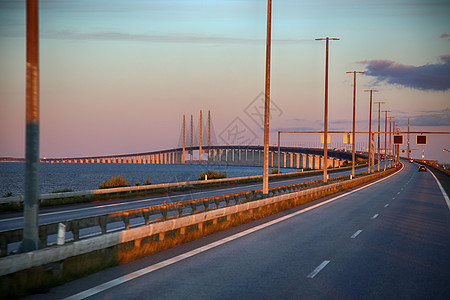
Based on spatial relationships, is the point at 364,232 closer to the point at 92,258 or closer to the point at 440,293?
the point at 440,293

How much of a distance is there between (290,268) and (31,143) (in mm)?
5625

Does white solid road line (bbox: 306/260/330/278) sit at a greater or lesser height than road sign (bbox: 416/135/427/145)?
lesser

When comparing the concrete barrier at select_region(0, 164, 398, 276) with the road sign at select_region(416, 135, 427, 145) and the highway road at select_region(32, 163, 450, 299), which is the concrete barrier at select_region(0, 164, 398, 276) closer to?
the highway road at select_region(32, 163, 450, 299)

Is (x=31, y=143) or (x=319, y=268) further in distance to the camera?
(x=319, y=268)

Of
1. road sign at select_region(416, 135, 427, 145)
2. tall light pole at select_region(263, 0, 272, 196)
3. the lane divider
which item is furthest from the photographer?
road sign at select_region(416, 135, 427, 145)

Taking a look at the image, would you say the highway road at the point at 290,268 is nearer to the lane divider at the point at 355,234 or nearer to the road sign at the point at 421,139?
the lane divider at the point at 355,234

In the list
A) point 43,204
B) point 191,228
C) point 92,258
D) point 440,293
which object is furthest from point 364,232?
point 43,204

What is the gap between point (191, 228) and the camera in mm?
16125

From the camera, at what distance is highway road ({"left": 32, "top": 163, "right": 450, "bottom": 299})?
29.0ft

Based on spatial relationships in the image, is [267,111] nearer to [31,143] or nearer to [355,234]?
[355,234]

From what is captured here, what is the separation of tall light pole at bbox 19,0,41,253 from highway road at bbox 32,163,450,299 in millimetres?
1114

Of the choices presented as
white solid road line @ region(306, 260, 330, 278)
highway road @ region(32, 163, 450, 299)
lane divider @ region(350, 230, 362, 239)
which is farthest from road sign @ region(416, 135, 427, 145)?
white solid road line @ region(306, 260, 330, 278)

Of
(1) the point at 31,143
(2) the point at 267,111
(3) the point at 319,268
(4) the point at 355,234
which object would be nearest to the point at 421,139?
(2) the point at 267,111

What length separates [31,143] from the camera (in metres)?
9.34
